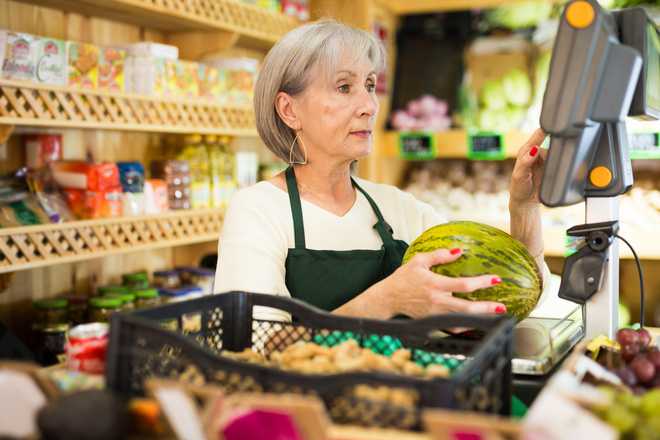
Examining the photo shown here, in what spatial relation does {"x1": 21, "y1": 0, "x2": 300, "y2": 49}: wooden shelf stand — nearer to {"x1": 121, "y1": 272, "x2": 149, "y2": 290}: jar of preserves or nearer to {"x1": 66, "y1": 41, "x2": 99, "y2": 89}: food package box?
{"x1": 66, "y1": 41, "x2": 99, "y2": 89}: food package box

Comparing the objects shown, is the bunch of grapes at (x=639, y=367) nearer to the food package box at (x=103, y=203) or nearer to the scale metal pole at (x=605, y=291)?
the scale metal pole at (x=605, y=291)

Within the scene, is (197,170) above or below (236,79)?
below

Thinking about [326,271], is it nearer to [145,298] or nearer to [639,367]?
[639,367]

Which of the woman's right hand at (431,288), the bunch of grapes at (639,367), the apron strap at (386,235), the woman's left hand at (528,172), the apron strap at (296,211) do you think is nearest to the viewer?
the bunch of grapes at (639,367)

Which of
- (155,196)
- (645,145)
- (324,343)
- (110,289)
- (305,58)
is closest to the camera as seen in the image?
(324,343)

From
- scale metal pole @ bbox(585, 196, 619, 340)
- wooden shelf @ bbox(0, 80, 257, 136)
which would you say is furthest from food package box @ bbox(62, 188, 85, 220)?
scale metal pole @ bbox(585, 196, 619, 340)

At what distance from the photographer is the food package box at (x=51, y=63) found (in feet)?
6.99

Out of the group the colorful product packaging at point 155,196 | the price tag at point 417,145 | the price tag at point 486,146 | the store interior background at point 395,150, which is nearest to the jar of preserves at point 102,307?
the store interior background at point 395,150

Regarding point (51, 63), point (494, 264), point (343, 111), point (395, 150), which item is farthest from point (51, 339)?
point (395, 150)

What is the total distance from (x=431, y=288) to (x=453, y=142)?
2.45 metres

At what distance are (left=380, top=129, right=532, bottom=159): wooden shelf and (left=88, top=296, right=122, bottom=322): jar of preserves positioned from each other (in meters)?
2.01

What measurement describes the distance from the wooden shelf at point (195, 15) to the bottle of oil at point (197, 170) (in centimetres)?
52

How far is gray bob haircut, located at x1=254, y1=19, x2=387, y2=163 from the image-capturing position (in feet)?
6.21

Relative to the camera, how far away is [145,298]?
Result: 262 centimetres
